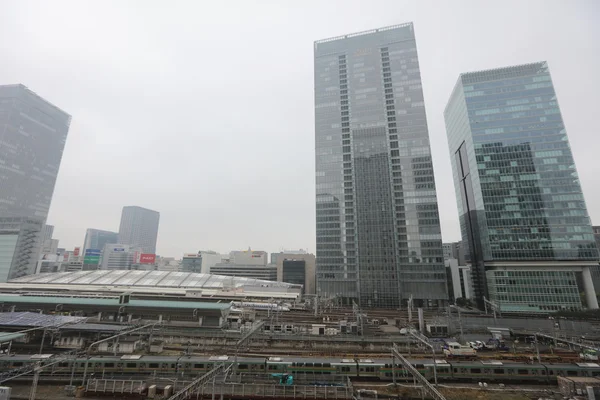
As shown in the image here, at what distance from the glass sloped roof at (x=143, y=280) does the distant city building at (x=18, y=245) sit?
50462 mm

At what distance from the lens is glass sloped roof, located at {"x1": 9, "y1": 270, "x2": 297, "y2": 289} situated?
88.1 m

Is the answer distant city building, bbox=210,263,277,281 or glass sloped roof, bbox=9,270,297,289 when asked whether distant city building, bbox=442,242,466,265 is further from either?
glass sloped roof, bbox=9,270,297,289

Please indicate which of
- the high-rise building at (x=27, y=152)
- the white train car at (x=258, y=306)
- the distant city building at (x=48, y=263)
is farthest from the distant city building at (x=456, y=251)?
the distant city building at (x=48, y=263)

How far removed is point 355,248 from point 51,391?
81978 millimetres

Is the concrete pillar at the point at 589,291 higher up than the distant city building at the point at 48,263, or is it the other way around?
the distant city building at the point at 48,263

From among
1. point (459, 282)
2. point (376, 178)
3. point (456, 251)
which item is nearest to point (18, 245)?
point (376, 178)

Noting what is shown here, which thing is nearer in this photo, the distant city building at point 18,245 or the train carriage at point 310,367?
the train carriage at point 310,367

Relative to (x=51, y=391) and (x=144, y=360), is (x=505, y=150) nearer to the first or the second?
(x=144, y=360)

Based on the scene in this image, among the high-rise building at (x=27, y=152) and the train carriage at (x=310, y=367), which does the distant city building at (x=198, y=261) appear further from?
the train carriage at (x=310, y=367)

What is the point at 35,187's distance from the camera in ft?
520

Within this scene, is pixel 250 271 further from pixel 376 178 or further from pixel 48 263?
pixel 48 263

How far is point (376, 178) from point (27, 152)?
18380 centimetres

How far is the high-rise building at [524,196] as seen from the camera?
2977 inches

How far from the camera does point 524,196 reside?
82250mm
